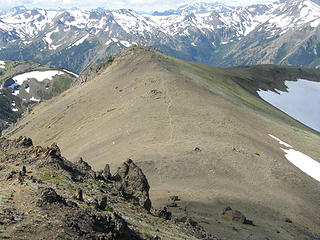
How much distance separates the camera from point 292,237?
27.1 metres

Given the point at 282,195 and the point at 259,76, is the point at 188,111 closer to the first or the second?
the point at 282,195

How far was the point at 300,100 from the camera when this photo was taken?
14750cm

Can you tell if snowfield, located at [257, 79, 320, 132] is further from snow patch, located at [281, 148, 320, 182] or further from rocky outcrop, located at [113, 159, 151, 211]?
rocky outcrop, located at [113, 159, 151, 211]

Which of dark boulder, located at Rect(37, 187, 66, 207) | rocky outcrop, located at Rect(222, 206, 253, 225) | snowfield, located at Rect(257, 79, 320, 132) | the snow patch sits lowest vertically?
rocky outcrop, located at Rect(222, 206, 253, 225)

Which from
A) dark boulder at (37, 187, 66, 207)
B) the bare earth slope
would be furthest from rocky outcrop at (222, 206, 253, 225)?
dark boulder at (37, 187, 66, 207)

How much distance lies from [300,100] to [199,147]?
118 meters

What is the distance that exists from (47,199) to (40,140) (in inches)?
2484

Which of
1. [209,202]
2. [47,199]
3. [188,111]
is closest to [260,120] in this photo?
[188,111]

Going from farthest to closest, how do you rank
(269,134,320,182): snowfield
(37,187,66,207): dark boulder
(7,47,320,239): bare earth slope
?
(269,134,320,182): snowfield → (7,47,320,239): bare earth slope → (37,187,66,207): dark boulder

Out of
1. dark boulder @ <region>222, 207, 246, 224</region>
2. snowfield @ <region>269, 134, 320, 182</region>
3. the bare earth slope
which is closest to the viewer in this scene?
dark boulder @ <region>222, 207, 246, 224</region>

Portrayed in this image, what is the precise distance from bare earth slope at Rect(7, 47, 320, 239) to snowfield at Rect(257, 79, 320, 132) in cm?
6188

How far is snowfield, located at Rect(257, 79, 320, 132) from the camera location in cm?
13062

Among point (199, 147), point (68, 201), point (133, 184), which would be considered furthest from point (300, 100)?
point (68, 201)

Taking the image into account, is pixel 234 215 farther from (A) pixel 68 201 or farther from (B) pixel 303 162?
(B) pixel 303 162
